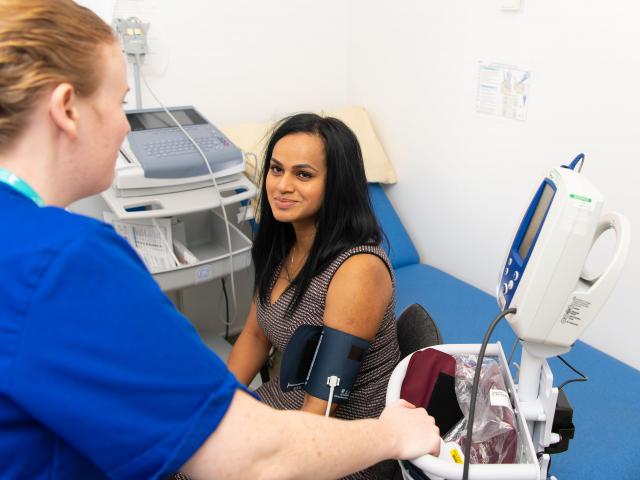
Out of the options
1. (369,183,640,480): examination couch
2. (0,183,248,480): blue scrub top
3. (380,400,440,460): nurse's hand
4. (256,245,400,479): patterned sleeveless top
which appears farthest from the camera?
(369,183,640,480): examination couch

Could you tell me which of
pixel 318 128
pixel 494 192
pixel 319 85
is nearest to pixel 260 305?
pixel 318 128

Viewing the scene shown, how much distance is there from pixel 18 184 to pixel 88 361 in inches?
8.8

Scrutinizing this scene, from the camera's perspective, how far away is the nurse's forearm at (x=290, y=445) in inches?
28.8

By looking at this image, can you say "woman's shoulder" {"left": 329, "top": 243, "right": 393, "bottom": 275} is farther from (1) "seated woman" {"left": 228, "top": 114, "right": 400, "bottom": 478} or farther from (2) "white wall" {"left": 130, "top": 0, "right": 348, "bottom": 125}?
(2) "white wall" {"left": 130, "top": 0, "right": 348, "bottom": 125}

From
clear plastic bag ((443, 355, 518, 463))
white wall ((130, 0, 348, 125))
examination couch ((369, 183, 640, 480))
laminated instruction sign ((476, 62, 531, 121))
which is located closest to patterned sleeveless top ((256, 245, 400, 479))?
clear plastic bag ((443, 355, 518, 463))

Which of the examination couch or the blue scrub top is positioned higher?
the blue scrub top

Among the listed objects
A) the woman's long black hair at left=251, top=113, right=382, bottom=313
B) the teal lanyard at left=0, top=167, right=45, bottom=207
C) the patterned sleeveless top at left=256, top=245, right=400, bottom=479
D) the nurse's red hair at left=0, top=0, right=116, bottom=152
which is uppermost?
the nurse's red hair at left=0, top=0, right=116, bottom=152

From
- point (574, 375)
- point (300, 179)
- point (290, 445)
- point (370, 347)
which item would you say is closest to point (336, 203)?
point (300, 179)

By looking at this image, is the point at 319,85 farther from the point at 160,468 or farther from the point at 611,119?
the point at 160,468

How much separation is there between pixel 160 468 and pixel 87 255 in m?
0.24

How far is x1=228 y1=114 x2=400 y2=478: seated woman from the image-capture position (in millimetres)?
1420

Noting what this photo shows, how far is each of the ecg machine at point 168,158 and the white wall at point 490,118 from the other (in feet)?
3.20

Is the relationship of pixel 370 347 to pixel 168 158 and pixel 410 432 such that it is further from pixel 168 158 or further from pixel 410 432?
pixel 168 158

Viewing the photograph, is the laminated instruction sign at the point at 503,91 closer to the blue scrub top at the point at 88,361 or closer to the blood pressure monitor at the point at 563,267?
the blood pressure monitor at the point at 563,267
